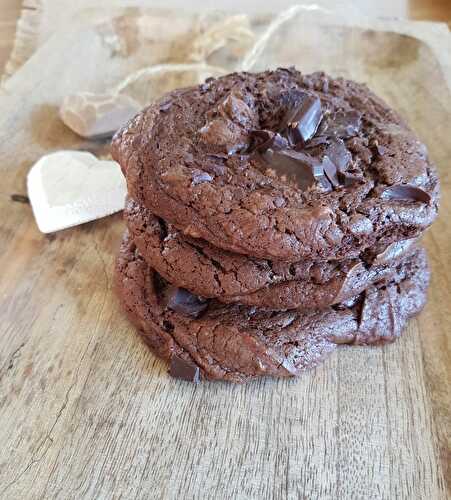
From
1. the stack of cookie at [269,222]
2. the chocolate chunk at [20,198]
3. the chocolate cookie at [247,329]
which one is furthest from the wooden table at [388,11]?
the chocolate cookie at [247,329]

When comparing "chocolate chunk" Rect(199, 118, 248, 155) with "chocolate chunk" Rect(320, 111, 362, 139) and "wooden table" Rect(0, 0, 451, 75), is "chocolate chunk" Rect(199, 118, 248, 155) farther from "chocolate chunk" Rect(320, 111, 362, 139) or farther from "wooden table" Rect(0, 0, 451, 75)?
"wooden table" Rect(0, 0, 451, 75)

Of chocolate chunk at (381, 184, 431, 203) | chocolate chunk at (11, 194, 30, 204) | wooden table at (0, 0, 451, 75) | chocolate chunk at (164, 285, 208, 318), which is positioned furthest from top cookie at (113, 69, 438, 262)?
wooden table at (0, 0, 451, 75)

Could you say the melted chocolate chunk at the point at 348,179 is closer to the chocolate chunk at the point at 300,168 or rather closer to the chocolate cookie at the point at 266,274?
the chocolate chunk at the point at 300,168

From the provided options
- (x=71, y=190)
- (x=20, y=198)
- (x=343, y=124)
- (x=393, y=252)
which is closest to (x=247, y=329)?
(x=393, y=252)

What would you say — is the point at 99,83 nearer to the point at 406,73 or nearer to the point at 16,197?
the point at 16,197

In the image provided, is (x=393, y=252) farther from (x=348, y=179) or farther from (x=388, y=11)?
(x=388, y=11)

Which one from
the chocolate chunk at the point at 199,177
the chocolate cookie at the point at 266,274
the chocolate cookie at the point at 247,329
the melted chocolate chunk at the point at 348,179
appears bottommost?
the chocolate cookie at the point at 247,329

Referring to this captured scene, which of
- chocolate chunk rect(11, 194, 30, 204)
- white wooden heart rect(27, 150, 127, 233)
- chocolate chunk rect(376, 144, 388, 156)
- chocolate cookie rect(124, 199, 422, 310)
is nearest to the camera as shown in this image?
chocolate cookie rect(124, 199, 422, 310)
